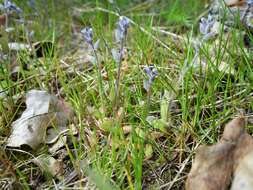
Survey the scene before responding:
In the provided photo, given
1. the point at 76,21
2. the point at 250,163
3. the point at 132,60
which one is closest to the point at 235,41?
the point at 132,60

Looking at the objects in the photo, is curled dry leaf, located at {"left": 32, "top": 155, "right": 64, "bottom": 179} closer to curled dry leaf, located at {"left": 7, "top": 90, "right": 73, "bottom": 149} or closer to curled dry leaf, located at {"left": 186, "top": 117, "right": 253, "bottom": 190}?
curled dry leaf, located at {"left": 7, "top": 90, "right": 73, "bottom": 149}

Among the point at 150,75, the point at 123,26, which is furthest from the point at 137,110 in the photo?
the point at 123,26

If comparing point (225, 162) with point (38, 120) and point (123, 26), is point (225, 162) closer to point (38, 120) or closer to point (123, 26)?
point (123, 26)

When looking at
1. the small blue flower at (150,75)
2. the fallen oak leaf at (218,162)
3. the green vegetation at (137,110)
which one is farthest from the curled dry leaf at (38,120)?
the fallen oak leaf at (218,162)

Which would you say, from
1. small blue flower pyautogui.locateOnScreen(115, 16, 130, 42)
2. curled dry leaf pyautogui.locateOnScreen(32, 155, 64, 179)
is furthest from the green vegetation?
small blue flower pyautogui.locateOnScreen(115, 16, 130, 42)

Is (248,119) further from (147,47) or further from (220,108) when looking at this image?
(147,47)

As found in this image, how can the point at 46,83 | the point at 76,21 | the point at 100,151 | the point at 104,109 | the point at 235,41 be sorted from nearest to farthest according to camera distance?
the point at 100,151
the point at 104,109
the point at 235,41
the point at 46,83
the point at 76,21

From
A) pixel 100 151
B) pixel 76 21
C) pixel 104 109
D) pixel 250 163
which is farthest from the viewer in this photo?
pixel 76 21

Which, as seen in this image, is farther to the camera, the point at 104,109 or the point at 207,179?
the point at 104,109
